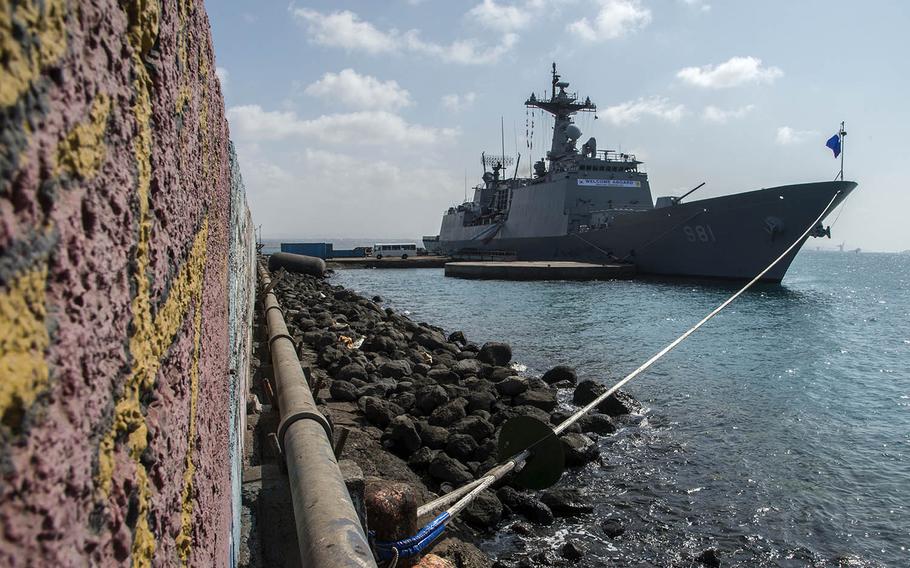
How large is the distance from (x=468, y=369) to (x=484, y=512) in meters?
5.41

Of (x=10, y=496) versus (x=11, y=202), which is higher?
(x=11, y=202)

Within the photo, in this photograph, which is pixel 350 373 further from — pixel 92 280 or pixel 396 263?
pixel 396 263

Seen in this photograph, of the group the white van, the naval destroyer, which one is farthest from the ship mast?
the white van

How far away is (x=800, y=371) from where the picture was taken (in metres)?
13.8

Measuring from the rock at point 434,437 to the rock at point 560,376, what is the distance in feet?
16.9

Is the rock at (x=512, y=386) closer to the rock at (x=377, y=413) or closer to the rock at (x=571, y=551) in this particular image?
the rock at (x=377, y=413)

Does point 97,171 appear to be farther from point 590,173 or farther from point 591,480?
point 590,173

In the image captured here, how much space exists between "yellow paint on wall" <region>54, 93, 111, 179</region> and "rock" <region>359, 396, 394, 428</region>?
6.92m

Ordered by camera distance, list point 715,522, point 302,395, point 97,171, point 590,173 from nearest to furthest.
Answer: point 97,171
point 302,395
point 715,522
point 590,173

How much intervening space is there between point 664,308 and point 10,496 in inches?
938

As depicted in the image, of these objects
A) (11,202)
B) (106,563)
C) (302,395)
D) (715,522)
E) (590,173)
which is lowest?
(715,522)

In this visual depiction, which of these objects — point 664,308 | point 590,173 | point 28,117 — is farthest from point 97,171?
point 590,173

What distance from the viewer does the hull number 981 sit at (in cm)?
3138

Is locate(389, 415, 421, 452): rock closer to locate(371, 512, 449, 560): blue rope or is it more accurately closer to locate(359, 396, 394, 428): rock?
locate(359, 396, 394, 428): rock
